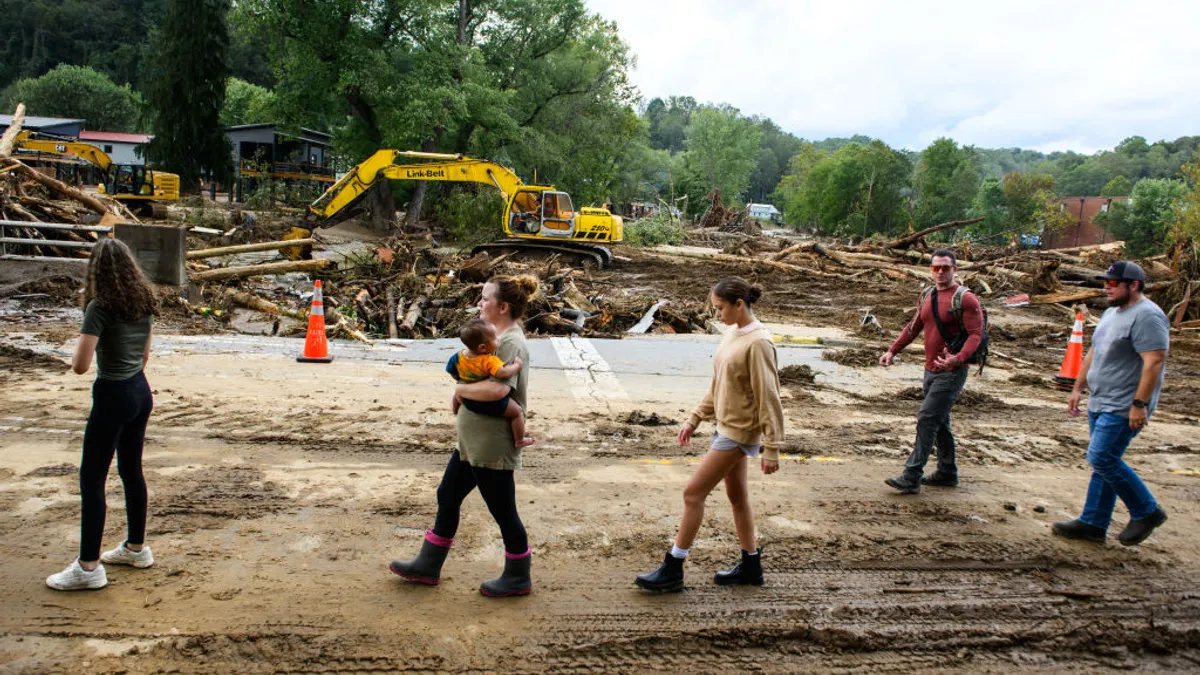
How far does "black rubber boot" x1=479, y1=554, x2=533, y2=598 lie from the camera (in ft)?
13.8

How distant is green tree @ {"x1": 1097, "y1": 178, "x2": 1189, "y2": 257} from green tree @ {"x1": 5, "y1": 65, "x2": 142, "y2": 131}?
2869 inches

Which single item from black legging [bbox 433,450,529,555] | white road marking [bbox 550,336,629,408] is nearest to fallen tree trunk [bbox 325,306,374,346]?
white road marking [bbox 550,336,629,408]

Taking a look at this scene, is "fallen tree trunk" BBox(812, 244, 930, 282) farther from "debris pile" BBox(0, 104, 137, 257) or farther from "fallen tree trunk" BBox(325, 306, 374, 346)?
"debris pile" BBox(0, 104, 137, 257)

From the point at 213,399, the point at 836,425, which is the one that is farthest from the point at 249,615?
the point at 836,425

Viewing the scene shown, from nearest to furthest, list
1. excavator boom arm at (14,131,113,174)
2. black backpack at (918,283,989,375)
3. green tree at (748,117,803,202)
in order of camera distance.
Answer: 1. black backpack at (918,283,989,375)
2. excavator boom arm at (14,131,113,174)
3. green tree at (748,117,803,202)

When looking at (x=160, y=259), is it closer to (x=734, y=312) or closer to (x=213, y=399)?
(x=213, y=399)

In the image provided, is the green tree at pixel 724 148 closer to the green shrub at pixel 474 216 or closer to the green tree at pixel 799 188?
the green tree at pixel 799 188

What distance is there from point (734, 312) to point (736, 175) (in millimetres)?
102644

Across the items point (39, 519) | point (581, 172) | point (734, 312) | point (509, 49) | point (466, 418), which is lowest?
point (39, 519)

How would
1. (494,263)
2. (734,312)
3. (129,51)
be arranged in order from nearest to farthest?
(734,312) → (494,263) → (129,51)

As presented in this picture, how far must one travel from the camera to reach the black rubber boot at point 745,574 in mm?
4512

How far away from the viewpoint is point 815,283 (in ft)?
77.7

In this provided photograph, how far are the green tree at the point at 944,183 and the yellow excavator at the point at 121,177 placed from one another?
48.5 m

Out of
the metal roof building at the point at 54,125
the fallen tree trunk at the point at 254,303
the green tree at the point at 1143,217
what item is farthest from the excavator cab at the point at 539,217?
the metal roof building at the point at 54,125
